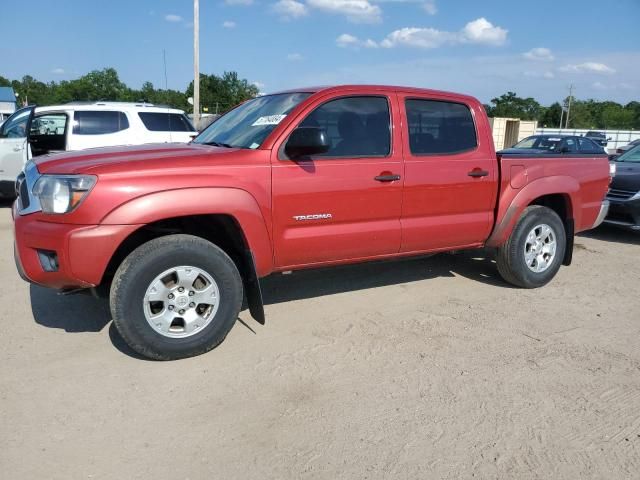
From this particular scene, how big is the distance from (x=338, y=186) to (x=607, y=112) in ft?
303

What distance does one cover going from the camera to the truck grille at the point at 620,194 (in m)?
7.92

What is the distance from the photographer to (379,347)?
12.8 feet

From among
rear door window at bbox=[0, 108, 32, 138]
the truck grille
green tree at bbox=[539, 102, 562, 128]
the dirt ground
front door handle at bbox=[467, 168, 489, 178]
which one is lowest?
the dirt ground

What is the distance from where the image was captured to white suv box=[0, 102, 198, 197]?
9430mm

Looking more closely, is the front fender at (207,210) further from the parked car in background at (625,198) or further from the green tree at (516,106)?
the green tree at (516,106)

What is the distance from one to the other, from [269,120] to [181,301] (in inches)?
59.7

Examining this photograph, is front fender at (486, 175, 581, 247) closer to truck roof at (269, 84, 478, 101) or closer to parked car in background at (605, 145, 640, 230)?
truck roof at (269, 84, 478, 101)

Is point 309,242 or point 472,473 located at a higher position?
point 309,242

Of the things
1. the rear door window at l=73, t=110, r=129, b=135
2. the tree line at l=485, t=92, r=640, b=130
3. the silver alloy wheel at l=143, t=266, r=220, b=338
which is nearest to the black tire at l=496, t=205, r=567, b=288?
the silver alloy wheel at l=143, t=266, r=220, b=338

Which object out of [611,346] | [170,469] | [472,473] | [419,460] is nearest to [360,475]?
[419,460]

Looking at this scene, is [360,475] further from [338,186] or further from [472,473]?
[338,186]

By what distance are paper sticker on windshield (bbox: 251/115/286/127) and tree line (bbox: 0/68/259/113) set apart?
116ft

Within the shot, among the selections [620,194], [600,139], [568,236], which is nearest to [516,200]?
[568,236]

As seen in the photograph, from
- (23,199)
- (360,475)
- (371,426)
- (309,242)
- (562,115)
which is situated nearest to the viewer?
(360,475)
